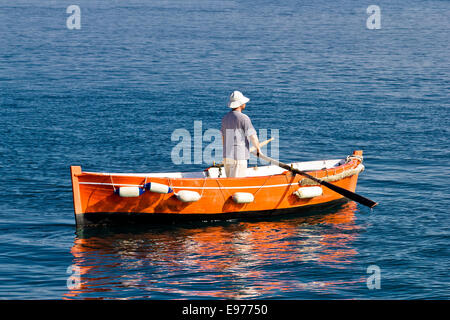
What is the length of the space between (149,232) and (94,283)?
3.04 meters

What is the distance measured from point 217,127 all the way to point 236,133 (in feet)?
33.5

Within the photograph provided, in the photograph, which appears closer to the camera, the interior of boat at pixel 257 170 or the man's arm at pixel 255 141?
the man's arm at pixel 255 141

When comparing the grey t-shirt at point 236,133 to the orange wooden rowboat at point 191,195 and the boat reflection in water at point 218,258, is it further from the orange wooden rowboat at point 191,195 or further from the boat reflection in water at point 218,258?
the boat reflection in water at point 218,258

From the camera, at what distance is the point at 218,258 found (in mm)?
13750

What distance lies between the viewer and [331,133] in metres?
24.5

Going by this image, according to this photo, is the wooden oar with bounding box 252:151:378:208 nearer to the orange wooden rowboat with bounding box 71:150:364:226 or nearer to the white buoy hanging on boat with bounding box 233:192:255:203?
the orange wooden rowboat with bounding box 71:150:364:226

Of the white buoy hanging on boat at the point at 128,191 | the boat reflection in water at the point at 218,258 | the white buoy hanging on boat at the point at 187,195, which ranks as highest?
the white buoy hanging on boat at the point at 128,191

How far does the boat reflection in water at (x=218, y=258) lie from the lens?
12180mm

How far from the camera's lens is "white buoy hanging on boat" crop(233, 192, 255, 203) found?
15.6 m

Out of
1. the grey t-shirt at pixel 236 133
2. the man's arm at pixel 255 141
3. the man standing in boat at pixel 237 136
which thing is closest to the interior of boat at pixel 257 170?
the man standing in boat at pixel 237 136

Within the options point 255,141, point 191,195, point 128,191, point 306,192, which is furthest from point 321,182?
point 128,191

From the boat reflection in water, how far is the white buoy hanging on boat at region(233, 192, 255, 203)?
1.98 feet

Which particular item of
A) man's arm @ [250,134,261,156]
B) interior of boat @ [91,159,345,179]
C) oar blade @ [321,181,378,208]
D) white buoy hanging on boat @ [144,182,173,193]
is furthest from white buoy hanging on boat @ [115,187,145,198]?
oar blade @ [321,181,378,208]

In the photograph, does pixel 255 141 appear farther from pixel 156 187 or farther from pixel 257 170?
pixel 257 170
